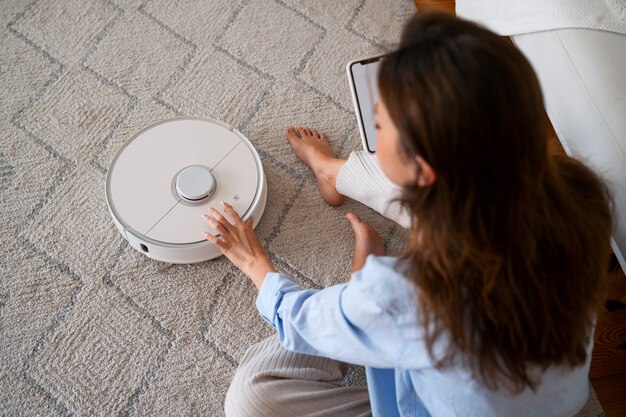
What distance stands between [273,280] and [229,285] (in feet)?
0.76

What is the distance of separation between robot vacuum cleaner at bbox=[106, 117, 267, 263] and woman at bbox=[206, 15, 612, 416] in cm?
37

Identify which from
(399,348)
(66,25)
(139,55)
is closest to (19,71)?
(66,25)

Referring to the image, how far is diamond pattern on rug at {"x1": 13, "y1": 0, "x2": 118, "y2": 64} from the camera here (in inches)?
47.9

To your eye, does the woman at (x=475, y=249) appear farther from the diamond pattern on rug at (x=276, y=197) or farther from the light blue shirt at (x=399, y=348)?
the diamond pattern on rug at (x=276, y=197)

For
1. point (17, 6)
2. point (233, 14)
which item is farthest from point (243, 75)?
point (17, 6)

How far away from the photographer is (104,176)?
1.09m

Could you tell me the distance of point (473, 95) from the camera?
46 cm

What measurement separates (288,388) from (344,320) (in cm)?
22

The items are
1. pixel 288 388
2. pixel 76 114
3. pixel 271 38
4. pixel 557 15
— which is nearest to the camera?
pixel 288 388

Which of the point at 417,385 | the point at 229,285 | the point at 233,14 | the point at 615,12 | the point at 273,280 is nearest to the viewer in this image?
the point at 417,385

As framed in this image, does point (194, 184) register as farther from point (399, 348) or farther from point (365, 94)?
point (399, 348)

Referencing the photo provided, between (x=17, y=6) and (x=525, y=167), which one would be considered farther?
(x=17, y=6)

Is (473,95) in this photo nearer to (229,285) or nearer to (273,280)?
(273,280)

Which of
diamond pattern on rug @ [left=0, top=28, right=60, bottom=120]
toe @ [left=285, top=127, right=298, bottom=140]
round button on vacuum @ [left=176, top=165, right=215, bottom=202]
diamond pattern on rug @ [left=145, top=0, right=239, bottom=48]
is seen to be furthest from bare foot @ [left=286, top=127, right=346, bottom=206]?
diamond pattern on rug @ [left=0, top=28, right=60, bottom=120]
